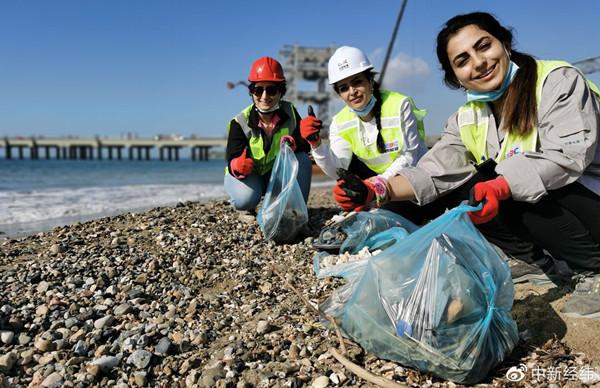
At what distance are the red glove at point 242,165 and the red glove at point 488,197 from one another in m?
2.18

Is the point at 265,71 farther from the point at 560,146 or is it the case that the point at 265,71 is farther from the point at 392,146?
the point at 560,146

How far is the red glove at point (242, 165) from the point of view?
3627 mm

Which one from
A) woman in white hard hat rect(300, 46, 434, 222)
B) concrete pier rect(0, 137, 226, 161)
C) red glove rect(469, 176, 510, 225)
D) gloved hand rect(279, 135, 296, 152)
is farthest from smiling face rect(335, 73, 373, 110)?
concrete pier rect(0, 137, 226, 161)

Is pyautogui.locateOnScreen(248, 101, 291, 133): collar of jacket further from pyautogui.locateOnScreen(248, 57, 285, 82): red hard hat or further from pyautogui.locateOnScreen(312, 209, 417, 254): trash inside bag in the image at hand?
pyautogui.locateOnScreen(312, 209, 417, 254): trash inside bag

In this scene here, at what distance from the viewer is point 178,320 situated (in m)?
2.16

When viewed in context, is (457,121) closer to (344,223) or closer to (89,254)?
(344,223)

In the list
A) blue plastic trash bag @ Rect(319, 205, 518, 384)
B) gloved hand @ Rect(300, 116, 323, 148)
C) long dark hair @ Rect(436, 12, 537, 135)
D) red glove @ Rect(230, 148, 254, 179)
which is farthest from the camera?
red glove @ Rect(230, 148, 254, 179)

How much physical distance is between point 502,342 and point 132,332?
5.02 feet

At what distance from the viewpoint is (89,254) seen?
10.5 ft

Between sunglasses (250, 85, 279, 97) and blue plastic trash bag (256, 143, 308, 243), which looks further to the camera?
sunglasses (250, 85, 279, 97)

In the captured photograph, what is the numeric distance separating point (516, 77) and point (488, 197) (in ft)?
2.11

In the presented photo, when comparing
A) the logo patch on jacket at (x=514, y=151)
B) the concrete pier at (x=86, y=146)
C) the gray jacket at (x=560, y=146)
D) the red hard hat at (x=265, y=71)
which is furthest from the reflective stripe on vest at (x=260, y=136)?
the concrete pier at (x=86, y=146)

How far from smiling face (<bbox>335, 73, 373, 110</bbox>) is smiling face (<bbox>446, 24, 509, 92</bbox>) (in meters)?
1.11

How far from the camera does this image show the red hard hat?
359 cm
